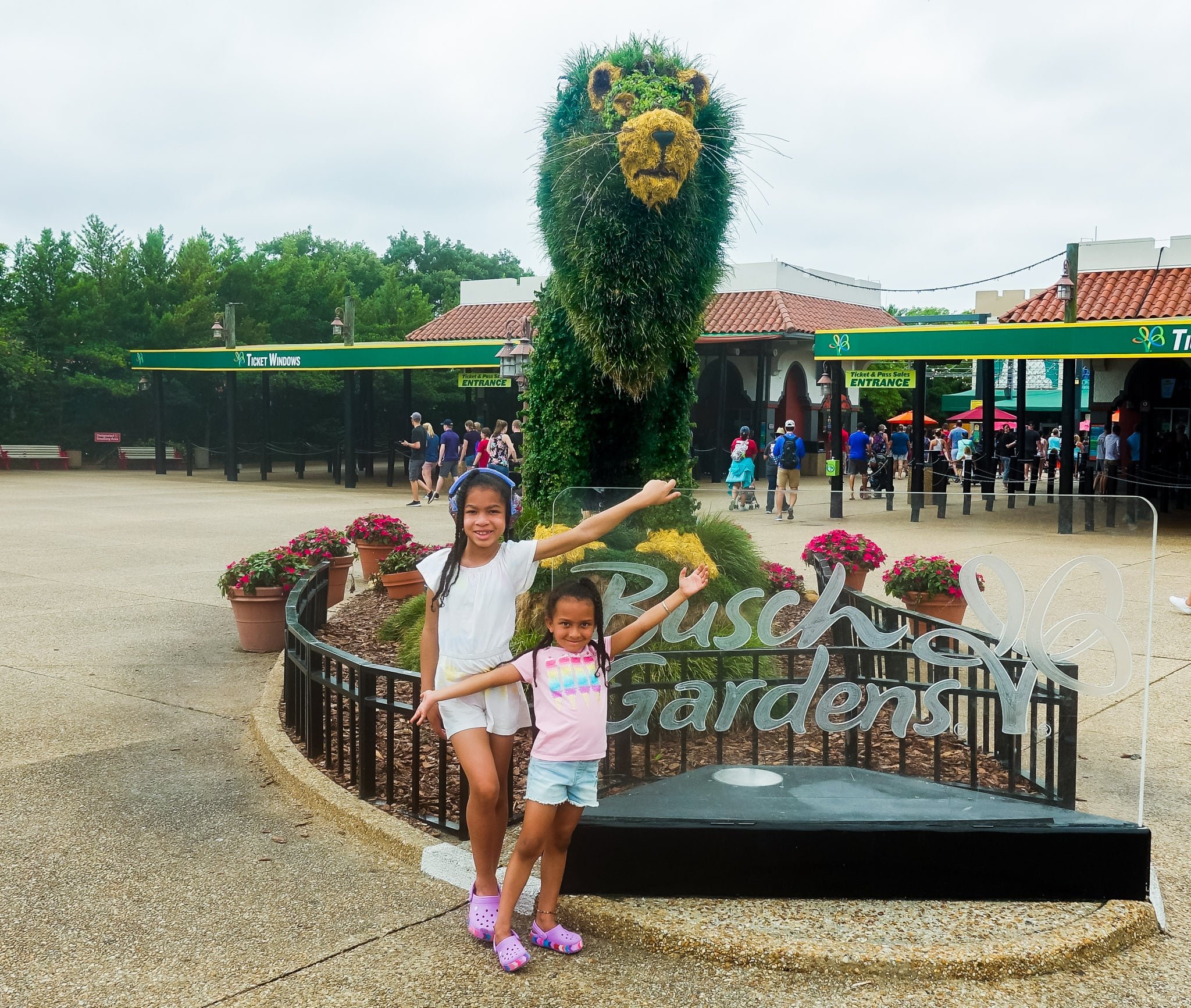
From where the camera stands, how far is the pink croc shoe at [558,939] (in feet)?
11.3

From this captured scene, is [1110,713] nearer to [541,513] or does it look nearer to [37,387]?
[541,513]

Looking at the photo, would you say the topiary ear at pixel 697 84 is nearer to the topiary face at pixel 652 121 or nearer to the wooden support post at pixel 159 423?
the topiary face at pixel 652 121

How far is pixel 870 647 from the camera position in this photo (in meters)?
3.97

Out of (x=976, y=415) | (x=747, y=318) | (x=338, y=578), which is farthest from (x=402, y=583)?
(x=976, y=415)

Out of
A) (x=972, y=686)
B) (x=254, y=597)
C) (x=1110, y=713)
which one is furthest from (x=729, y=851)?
→ (x=254, y=597)

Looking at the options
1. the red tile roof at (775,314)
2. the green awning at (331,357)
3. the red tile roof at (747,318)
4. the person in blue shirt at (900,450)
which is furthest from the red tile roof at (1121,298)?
the green awning at (331,357)

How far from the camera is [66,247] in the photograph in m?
34.6

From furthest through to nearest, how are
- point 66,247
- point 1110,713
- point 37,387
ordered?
point 66,247
point 37,387
point 1110,713

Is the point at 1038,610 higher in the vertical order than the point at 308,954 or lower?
higher

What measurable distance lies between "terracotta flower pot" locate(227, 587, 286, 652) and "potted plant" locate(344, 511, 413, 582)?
218 centimetres

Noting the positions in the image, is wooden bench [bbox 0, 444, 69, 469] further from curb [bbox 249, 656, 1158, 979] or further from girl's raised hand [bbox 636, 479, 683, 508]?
curb [bbox 249, 656, 1158, 979]

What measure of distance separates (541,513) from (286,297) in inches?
1436

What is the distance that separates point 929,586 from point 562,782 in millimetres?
2836

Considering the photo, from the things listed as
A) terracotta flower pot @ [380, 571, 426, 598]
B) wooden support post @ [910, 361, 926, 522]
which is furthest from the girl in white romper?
wooden support post @ [910, 361, 926, 522]
